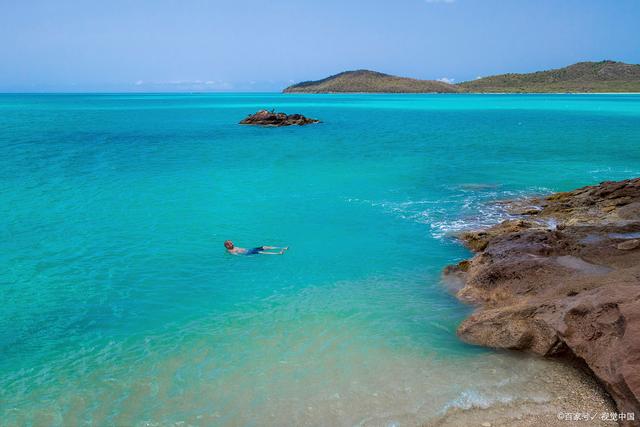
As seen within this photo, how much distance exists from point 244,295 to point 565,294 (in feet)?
27.1

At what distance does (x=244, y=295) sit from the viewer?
13.4m

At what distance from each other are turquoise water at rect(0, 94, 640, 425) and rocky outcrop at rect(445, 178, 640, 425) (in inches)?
24.4

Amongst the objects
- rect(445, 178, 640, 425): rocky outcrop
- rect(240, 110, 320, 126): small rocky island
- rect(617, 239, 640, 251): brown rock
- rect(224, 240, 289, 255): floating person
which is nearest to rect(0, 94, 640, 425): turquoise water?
rect(224, 240, 289, 255): floating person

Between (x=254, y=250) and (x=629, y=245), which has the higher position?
(x=629, y=245)

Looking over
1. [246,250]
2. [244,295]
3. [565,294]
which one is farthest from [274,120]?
[565,294]

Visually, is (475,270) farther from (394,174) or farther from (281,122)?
(281,122)

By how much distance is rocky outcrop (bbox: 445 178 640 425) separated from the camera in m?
7.66

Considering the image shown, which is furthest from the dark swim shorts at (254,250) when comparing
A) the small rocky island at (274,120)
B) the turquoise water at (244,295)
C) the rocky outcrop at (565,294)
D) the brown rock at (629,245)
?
the small rocky island at (274,120)

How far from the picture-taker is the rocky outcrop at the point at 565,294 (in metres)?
7.66

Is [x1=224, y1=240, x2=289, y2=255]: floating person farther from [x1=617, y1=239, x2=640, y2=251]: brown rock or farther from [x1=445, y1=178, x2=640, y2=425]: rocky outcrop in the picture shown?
[x1=617, y1=239, x2=640, y2=251]: brown rock

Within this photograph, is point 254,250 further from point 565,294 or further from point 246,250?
point 565,294

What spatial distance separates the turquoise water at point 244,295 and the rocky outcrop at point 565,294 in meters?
0.62

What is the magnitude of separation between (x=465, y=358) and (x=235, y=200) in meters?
17.1

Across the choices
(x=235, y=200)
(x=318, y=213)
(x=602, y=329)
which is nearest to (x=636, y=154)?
(x=318, y=213)
